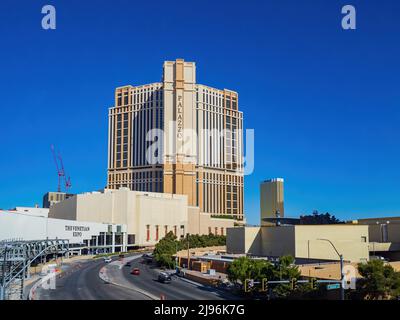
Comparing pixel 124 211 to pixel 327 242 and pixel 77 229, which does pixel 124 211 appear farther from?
pixel 327 242

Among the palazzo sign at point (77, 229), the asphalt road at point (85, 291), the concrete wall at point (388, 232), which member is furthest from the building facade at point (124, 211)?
the asphalt road at point (85, 291)

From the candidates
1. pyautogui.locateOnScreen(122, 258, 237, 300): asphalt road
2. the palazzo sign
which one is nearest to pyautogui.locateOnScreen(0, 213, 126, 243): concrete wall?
the palazzo sign

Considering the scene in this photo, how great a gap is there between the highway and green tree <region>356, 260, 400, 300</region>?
18.5 m

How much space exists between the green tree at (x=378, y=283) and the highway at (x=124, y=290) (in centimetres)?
1846

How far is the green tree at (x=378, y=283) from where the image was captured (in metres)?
47.9

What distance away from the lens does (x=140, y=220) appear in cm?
18412

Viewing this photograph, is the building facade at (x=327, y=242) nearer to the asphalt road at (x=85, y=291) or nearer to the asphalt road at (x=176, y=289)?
the asphalt road at (x=176, y=289)

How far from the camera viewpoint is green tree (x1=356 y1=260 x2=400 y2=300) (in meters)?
47.9

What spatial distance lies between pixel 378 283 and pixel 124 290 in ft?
111

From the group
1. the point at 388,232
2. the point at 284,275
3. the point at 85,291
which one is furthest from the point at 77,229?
the point at 284,275

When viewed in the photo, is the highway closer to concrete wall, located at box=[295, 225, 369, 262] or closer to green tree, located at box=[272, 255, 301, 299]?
green tree, located at box=[272, 255, 301, 299]

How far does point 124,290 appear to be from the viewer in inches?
2525

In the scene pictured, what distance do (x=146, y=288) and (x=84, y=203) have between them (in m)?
120
